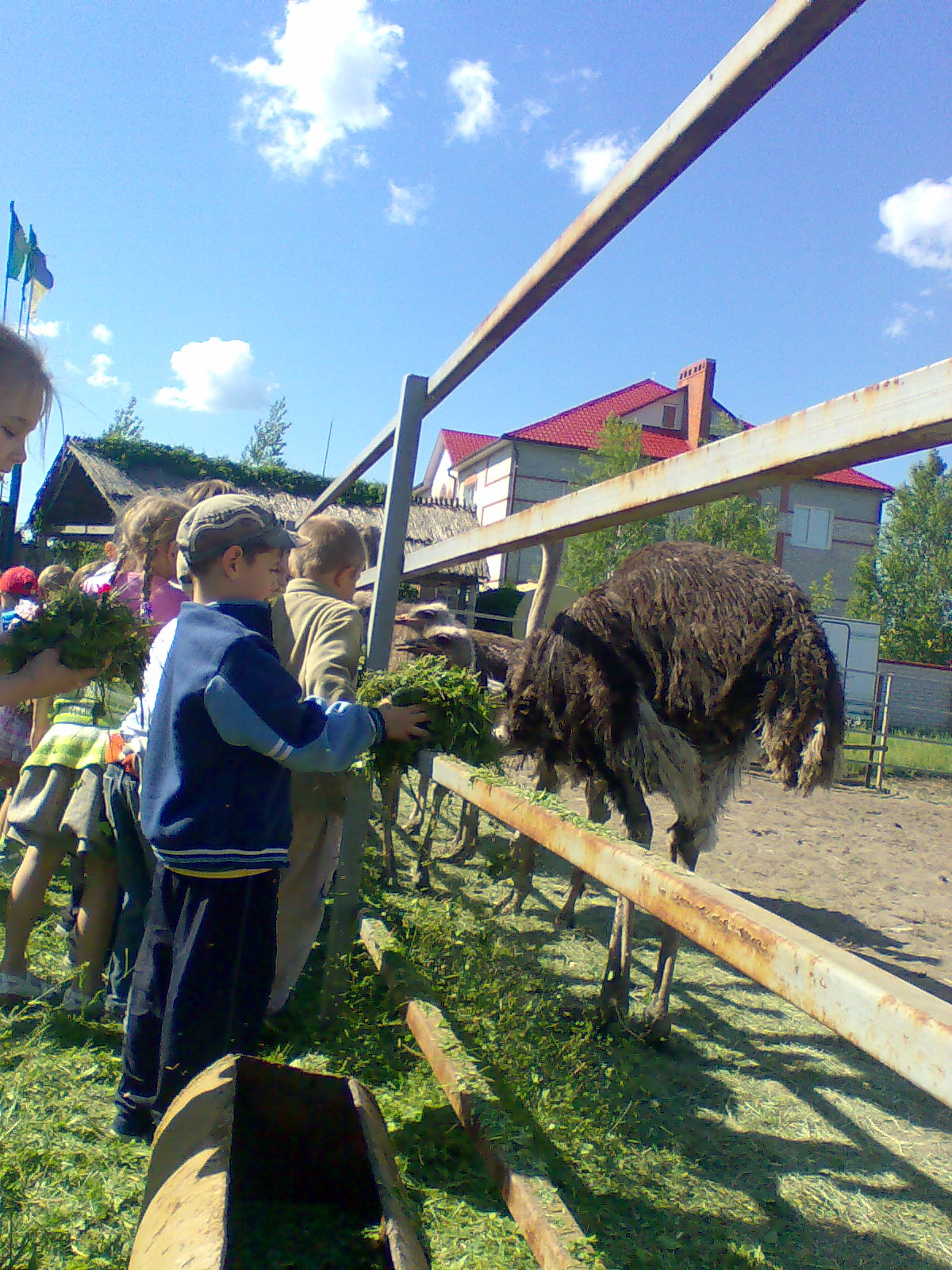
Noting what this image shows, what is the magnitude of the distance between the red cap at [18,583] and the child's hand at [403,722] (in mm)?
2710

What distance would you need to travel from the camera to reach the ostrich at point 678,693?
3236 millimetres

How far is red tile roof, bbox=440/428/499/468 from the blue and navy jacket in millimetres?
36312

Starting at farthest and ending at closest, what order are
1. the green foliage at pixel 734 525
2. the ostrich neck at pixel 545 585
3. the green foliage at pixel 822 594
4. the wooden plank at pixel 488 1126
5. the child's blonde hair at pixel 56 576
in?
the green foliage at pixel 822 594
the green foliage at pixel 734 525
the child's blonde hair at pixel 56 576
the ostrich neck at pixel 545 585
the wooden plank at pixel 488 1126

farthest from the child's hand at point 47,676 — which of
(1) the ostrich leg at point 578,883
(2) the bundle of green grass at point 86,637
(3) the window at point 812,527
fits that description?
(3) the window at point 812,527

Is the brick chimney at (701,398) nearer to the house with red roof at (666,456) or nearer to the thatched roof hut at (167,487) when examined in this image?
the house with red roof at (666,456)

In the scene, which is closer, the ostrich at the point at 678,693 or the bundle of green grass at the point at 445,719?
the bundle of green grass at the point at 445,719

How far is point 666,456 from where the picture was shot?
31.5 m

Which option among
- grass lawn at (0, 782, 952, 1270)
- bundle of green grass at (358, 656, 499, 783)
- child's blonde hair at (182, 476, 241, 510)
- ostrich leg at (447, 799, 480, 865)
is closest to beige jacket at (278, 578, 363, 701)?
bundle of green grass at (358, 656, 499, 783)

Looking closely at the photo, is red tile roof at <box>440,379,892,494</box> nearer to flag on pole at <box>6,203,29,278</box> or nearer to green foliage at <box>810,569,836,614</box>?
green foliage at <box>810,569,836,614</box>

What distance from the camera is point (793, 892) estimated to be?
6.10m

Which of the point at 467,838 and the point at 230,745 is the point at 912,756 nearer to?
the point at 467,838

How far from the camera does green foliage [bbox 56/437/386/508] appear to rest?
1638cm

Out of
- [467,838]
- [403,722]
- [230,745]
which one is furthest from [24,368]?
[467,838]

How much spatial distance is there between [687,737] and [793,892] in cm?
320
